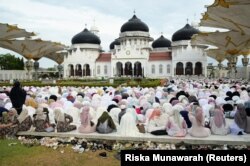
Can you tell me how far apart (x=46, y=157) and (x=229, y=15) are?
524 inches

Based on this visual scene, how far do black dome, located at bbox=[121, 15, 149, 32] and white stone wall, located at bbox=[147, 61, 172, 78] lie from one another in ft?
20.4

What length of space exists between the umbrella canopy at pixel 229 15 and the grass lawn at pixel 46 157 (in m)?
10.1

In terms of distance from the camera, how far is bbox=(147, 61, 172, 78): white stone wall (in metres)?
44.1

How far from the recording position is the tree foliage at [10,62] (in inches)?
2211

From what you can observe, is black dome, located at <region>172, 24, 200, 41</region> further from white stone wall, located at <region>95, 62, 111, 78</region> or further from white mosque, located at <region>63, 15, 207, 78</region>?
white stone wall, located at <region>95, 62, 111, 78</region>

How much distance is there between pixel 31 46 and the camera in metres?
35.4

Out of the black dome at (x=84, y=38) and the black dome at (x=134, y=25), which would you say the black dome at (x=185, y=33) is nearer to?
the black dome at (x=134, y=25)

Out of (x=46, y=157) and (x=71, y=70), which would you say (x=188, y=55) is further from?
(x=46, y=157)

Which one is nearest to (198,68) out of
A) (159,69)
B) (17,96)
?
(159,69)

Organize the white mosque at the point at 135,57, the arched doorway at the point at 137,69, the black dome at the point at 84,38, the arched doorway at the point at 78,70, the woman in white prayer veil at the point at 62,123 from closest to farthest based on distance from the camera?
1. the woman in white prayer veil at the point at 62,123
2. the white mosque at the point at 135,57
3. the arched doorway at the point at 137,69
4. the black dome at the point at 84,38
5. the arched doorway at the point at 78,70

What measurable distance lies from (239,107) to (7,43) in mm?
29176

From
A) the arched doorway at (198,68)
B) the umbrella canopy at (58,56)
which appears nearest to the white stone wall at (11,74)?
the umbrella canopy at (58,56)

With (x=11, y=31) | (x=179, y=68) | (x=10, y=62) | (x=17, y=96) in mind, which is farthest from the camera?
(x=10, y=62)

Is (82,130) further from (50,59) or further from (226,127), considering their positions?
(50,59)
